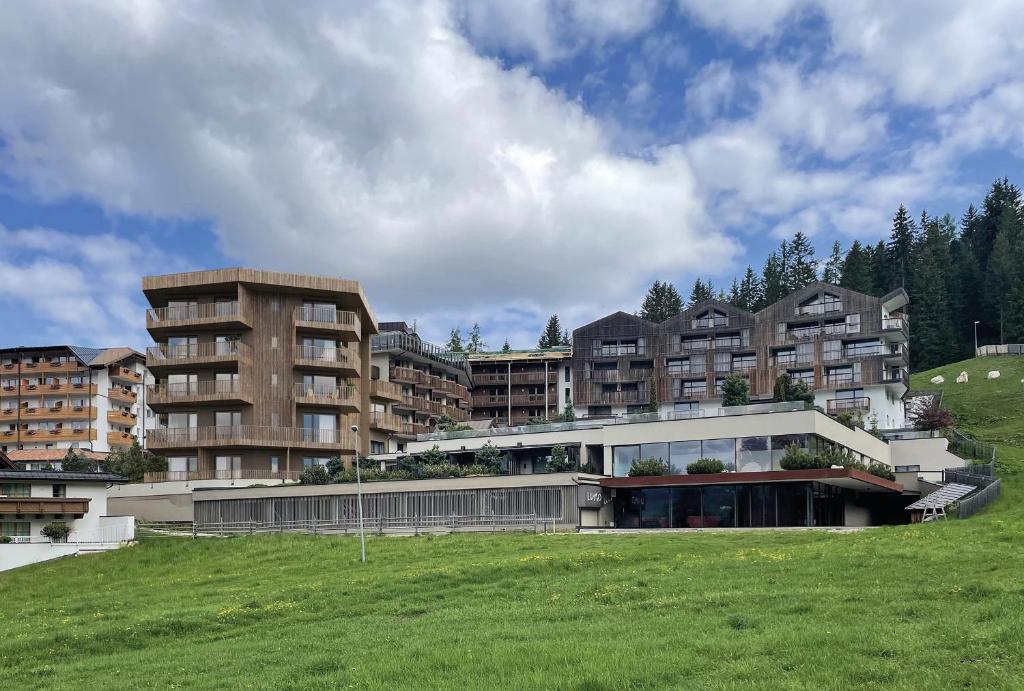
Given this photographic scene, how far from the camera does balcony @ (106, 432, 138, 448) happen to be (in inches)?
4626

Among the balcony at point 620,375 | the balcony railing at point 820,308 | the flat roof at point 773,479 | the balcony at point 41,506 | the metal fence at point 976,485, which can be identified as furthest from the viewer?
the balcony at point 620,375

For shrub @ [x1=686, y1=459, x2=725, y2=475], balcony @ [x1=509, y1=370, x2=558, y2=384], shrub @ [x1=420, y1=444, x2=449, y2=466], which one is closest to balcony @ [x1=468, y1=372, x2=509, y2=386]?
balcony @ [x1=509, y1=370, x2=558, y2=384]

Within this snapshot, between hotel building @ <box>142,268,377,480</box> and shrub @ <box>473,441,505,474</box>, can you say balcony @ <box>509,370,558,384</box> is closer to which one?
hotel building @ <box>142,268,377,480</box>

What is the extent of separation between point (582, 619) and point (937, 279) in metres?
133

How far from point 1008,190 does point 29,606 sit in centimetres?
16222

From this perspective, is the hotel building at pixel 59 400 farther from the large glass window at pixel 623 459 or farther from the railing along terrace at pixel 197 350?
the large glass window at pixel 623 459

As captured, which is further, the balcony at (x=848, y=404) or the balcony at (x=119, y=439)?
the balcony at (x=119, y=439)

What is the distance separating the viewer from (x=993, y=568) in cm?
2352

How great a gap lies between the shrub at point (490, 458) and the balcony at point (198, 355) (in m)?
20.8

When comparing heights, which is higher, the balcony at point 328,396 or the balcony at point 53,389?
the balcony at point 53,389

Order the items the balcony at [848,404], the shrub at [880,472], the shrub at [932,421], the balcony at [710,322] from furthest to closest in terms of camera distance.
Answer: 1. the balcony at [710,322]
2. the balcony at [848,404]
3. the shrub at [932,421]
4. the shrub at [880,472]

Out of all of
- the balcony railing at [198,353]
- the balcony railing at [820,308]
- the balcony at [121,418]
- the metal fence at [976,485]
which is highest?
the balcony railing at [820,308]

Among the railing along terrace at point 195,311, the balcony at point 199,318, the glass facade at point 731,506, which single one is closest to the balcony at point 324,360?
the balcony at point 199,318

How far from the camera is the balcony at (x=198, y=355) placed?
7612 centimetres
